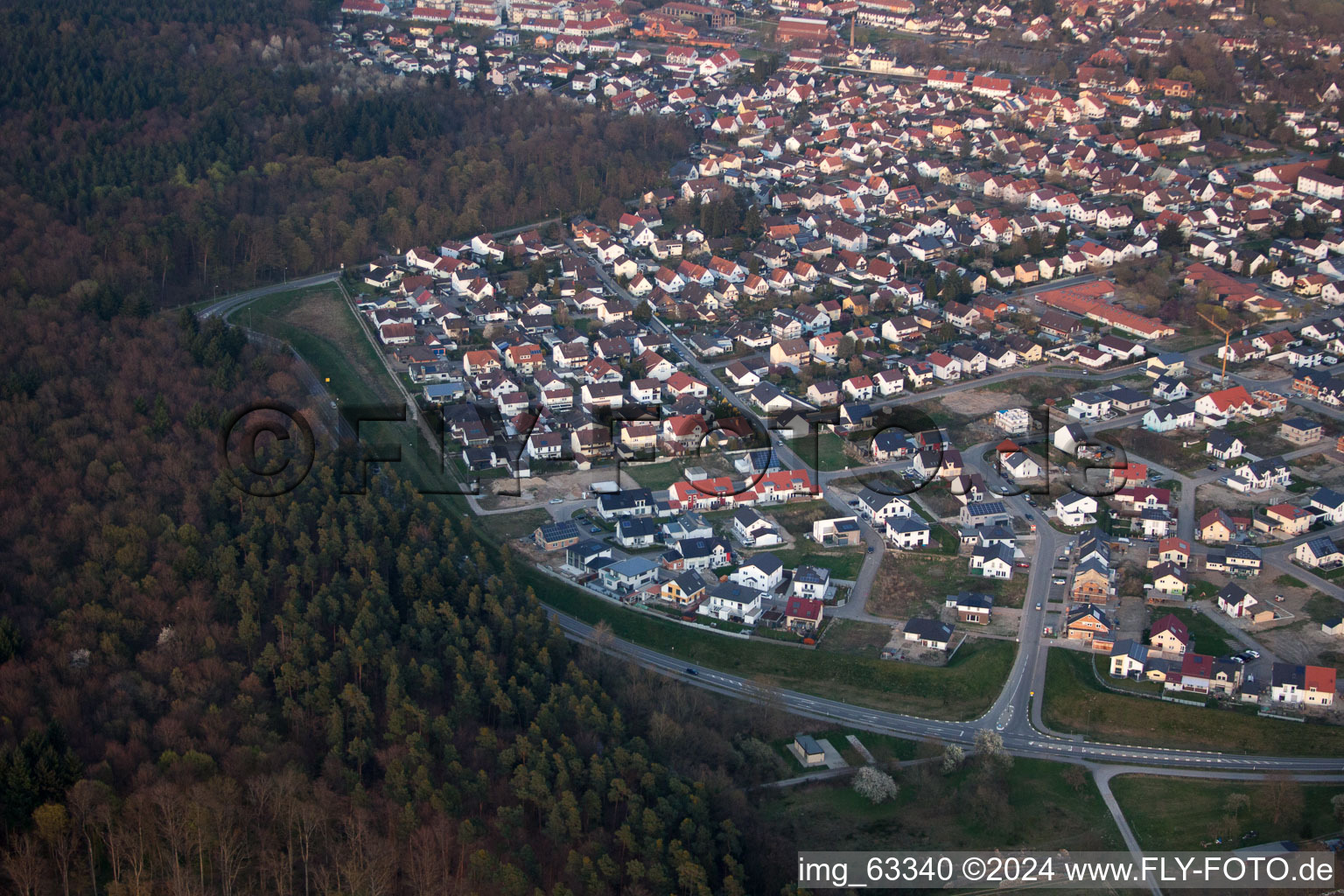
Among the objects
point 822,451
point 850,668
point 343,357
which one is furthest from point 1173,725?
point 343,357

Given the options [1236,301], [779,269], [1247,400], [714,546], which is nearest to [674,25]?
[779,269]

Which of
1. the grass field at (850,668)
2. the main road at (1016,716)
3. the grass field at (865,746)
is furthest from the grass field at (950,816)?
the grass field at (850,668)

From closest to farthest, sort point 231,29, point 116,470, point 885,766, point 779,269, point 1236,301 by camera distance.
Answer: point 885,766 < point 116,470 < point 1236,301 < point 779,269 < point 231,29

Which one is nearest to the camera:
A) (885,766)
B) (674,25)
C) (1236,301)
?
(885,766)

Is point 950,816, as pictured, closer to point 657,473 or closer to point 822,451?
point 657,473

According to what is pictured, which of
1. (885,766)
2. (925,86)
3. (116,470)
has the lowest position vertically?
(885,766)

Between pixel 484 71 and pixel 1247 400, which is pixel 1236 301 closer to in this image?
pixel 1247 400

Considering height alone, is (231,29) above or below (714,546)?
Answer: above

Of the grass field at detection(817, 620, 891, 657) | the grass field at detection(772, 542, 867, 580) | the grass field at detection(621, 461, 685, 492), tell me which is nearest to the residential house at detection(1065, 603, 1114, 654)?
the grass field at detection(817, 620, 891, 657)
